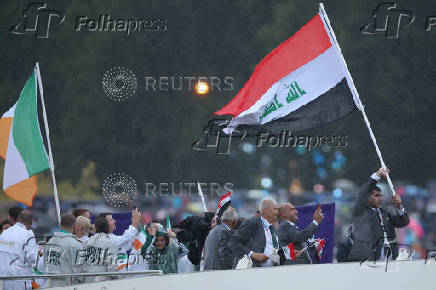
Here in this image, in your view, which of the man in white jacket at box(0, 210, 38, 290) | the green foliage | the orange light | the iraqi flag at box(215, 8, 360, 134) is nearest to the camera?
the man in white jacket at box(0, 210, 38, 290)

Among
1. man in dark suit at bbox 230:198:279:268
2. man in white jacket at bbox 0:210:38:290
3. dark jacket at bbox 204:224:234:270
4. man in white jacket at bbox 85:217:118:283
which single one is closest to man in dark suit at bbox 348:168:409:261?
man in dark suit at bbox 230:198:279:268

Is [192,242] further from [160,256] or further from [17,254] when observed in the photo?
[17,254]

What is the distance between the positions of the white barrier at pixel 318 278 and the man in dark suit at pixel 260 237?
1.98 metres

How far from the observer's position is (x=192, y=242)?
1140 cm

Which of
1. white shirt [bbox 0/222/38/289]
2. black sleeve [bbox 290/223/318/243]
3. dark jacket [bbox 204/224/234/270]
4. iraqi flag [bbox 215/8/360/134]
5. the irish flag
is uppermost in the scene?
iraqi flag [bbox 215/8/360/134]

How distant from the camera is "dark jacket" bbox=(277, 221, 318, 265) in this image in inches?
391

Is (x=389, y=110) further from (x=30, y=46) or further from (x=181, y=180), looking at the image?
(x=30, y=46)

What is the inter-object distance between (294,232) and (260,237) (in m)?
0.59

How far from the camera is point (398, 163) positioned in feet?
84.7

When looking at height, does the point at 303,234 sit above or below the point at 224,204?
below

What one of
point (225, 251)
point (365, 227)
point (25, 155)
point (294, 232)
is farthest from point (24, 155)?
point (365, 227)

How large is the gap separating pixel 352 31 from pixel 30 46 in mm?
9017

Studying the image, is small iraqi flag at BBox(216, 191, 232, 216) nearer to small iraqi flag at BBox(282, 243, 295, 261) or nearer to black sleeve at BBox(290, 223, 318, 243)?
black sleeve at BBox(290, 223, 318, 243)

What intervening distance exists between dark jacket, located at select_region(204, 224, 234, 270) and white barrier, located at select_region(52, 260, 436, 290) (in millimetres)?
2333
